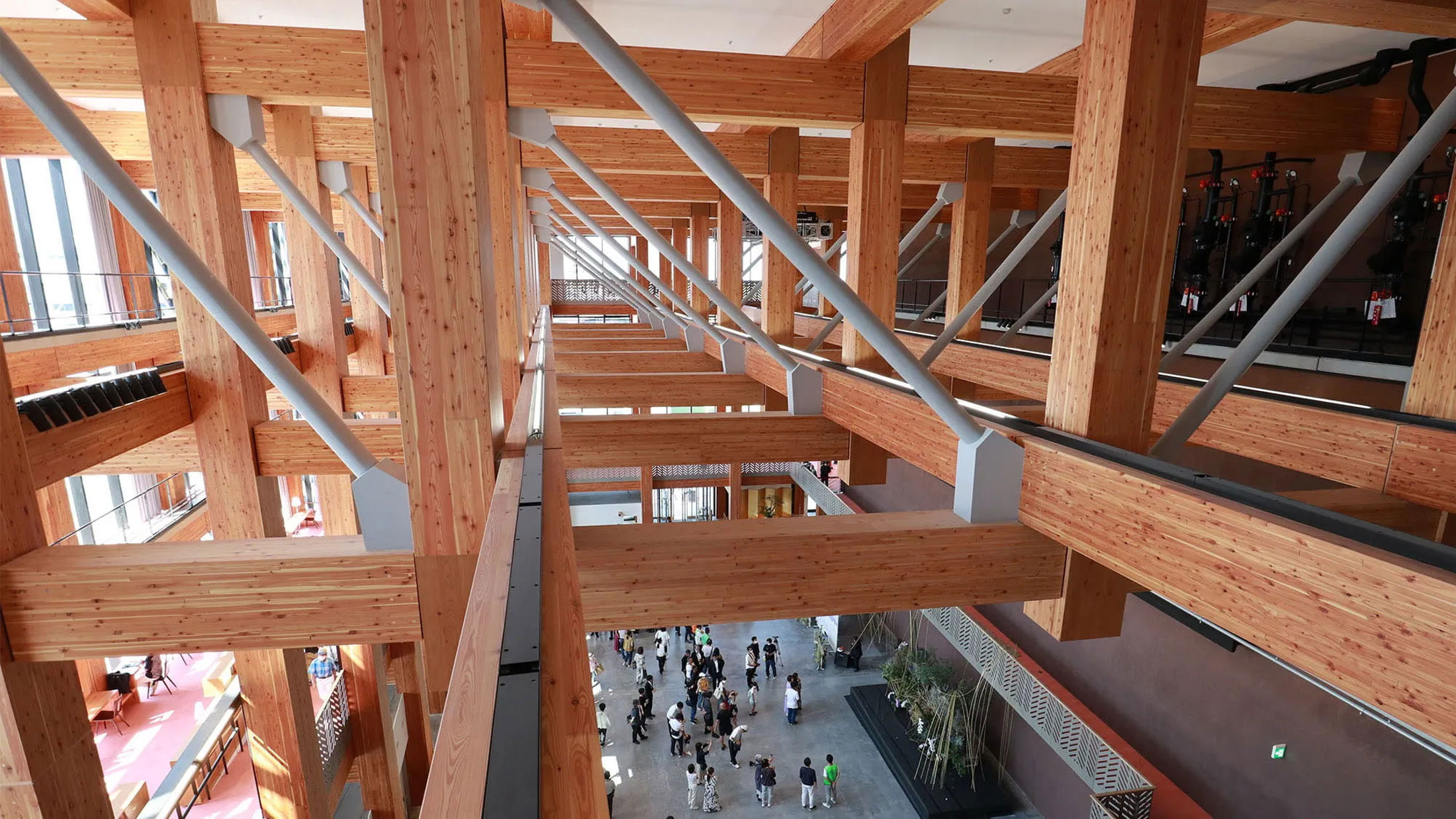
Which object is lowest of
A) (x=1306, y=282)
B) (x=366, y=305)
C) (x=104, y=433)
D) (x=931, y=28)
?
(x=104, y=433)

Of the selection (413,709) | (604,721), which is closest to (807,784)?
(604,721)

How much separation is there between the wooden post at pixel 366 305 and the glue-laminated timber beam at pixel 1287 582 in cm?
969

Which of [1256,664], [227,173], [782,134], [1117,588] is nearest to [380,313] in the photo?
[227,173]

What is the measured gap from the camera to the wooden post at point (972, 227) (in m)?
8.56

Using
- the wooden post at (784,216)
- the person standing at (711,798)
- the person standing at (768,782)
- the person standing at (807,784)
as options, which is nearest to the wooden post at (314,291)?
the wooden post at (784,216)

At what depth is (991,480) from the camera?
311 cm

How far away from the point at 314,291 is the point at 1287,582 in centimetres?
900

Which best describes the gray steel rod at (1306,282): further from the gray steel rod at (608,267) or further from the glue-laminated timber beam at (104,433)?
the gray steel rod at (608,267)

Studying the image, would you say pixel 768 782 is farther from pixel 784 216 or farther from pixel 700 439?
pixel 784 216

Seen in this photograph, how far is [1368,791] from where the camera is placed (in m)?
5.33

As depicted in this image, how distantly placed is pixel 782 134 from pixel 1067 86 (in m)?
3.15

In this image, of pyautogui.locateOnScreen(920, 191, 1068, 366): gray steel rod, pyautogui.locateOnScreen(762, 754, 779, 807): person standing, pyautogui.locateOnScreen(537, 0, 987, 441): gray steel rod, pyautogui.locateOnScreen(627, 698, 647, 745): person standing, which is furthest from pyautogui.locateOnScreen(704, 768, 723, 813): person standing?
pyautogui.locateOnScreen(537, 0, 987, 441): gray steel rod

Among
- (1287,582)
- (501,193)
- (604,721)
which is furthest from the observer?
(604,721)

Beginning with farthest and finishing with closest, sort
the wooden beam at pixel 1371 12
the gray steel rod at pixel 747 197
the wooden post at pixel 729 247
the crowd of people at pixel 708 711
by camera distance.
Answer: the wooden post at pixel 729 247 → the crowd of people at pixel 708 711 → the wooden beam at pixel 1371 12 → the gray steel rod at pixel 747 197
